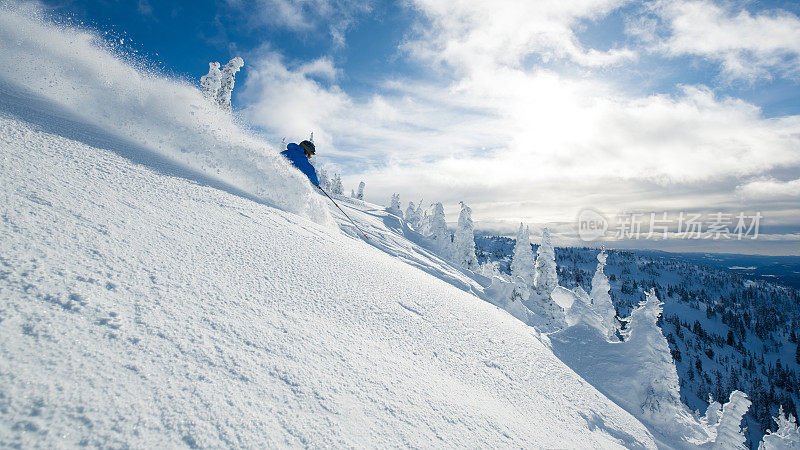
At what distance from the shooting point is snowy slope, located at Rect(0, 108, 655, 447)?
1885 mm

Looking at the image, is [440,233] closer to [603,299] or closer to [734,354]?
[603,299]

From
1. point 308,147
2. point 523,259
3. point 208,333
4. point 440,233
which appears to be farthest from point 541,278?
point 208,333

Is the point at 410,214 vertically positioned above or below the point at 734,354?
above

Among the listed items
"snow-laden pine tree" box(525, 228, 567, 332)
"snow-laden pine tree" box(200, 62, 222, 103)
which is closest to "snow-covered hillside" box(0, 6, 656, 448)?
"snow-laden pine tree" box(525, 228, 567, 332)

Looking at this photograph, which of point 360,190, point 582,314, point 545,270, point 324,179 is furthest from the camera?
point 360,190

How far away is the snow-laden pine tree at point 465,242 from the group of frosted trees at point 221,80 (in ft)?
115

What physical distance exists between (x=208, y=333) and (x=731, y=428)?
1263 cm

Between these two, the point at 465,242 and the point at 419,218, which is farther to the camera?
the point at 419,218

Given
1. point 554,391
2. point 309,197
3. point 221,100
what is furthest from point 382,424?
point 221,100

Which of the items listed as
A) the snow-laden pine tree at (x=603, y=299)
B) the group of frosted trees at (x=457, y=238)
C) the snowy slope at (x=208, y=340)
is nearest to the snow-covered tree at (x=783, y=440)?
the snowy slope at (x=208, y=340)

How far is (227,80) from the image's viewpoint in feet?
131

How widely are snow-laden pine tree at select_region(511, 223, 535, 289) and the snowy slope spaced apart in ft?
125

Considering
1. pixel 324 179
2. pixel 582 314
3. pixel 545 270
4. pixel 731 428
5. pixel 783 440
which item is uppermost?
pixel 324 179

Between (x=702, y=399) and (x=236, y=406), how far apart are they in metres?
153
